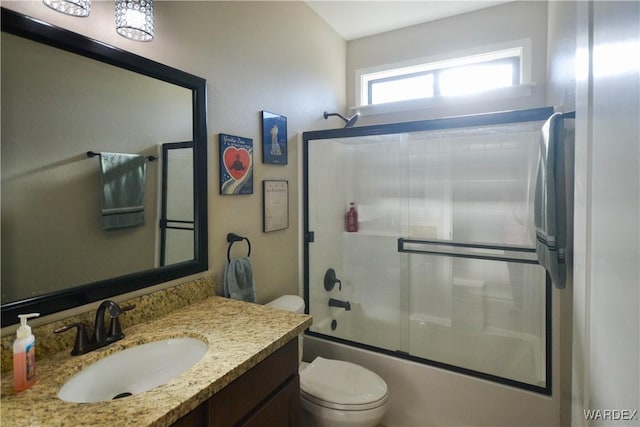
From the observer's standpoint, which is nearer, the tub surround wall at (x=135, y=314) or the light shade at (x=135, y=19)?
the tub surround wall at (x=135, y=314)

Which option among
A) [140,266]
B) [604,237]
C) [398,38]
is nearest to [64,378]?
[140,266]

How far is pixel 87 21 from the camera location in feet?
3.75

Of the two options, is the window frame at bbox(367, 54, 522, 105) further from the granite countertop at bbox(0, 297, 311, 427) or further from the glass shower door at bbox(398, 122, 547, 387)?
the granite countertop at bbox(0, 297, 311, 427)

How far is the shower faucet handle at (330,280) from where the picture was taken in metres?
2.66

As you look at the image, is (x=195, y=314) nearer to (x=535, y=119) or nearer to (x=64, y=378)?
(x=64, y=378)

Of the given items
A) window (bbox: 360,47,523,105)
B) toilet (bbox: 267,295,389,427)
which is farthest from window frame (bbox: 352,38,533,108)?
toilet (bbox: 267,295,389,427)

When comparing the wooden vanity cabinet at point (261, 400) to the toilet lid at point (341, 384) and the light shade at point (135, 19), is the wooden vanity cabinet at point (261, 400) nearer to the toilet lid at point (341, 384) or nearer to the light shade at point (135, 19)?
the toilet lid at point (341, 384)

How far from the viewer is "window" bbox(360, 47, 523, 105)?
2553 mm

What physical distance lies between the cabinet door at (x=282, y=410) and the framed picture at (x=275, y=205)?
38.6 inches

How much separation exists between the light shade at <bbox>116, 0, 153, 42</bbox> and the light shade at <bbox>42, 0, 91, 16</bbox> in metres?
0.13

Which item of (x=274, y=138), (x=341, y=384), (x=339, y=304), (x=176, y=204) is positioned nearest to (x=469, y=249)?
(x=339, y=304)

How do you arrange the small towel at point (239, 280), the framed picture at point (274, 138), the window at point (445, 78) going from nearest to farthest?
the small towel at point (239, 280)
the framed picture at point (274, 138)
the window at point (445, 78)

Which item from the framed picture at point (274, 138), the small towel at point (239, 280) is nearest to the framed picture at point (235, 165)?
the framed picture at point (274, 138)

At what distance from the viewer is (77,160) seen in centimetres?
115
